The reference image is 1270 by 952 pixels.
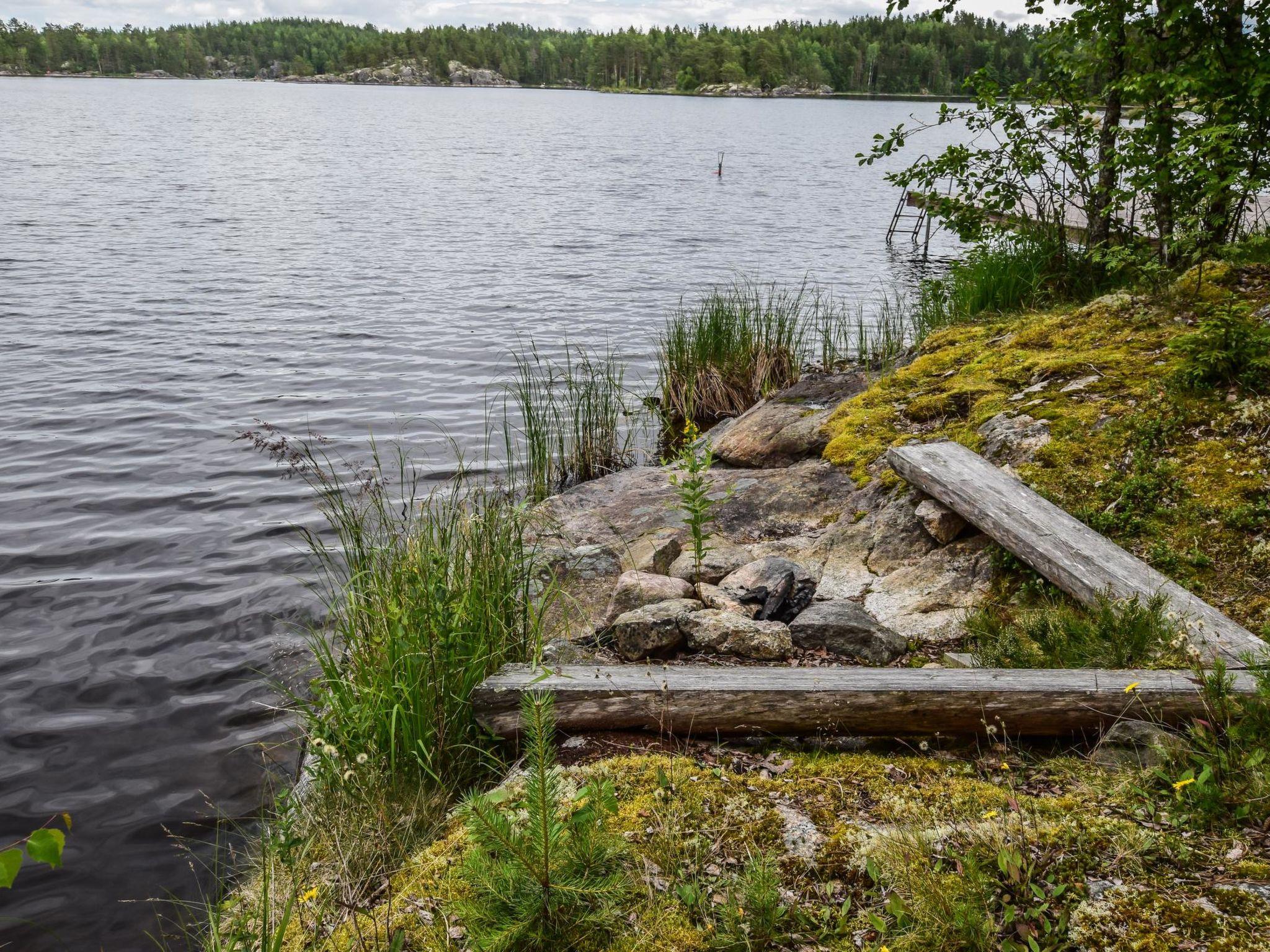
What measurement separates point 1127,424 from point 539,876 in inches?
187

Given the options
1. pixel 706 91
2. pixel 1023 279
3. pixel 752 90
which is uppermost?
pixel 706 91

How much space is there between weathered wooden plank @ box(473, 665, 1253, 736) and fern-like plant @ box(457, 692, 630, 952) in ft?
3.06

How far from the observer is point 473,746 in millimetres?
3455

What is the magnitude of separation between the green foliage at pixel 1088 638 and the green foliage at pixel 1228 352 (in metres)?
2.21

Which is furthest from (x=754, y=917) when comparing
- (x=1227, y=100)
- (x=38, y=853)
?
(x=1227, y=100)

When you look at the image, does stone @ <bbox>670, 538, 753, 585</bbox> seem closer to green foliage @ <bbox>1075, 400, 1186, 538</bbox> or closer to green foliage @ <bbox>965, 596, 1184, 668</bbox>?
green foliage @ <bbox>965, 596, 1184, 668</bbox>

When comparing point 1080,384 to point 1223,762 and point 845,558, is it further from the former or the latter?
point 1223,762

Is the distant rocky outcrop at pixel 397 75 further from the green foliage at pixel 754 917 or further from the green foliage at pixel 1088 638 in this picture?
the green foliage at pixel 754 917

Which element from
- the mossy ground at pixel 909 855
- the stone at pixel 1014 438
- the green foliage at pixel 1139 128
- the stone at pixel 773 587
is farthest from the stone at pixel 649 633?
the green foliage at pixel 1139 128

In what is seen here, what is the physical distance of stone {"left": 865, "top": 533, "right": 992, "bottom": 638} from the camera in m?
4.52

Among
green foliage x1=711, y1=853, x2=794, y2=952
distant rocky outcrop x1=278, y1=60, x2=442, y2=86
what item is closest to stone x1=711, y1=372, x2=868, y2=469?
green foliage x1=711, y1=853, x2=794, y2=952

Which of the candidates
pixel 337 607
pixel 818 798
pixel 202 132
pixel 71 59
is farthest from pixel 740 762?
pixel 71 59

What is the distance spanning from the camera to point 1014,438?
5.76 metres

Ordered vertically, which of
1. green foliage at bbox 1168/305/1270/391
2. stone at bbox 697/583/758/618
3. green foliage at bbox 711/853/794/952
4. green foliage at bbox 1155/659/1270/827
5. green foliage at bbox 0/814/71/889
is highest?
green foliage at bbox 1168/305/1270/391
